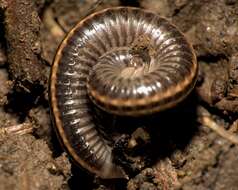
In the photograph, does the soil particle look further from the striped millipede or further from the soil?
the striped millipede

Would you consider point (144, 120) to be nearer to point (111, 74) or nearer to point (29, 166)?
point (111, 74)

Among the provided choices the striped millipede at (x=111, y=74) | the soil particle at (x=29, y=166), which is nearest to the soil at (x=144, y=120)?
the soil particle at (x=29, y=166)

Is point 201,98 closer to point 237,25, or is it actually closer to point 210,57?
point 210,57

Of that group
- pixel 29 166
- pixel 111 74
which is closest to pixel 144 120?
pixel 111 74

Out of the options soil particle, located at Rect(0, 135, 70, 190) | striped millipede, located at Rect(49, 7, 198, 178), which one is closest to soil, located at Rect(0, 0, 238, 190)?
soil particle, located at Rect(0, 135, 70, 190)

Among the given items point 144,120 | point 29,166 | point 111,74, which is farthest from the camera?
point 144,120

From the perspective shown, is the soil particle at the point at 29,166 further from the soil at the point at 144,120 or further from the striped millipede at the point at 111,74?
the striped millipede at the point at 111,74
